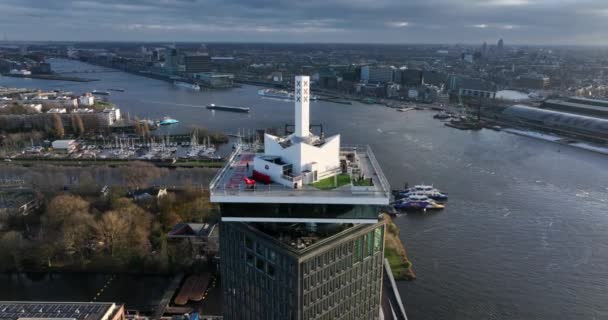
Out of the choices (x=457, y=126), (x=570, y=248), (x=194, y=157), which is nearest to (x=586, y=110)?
(x=457, y=126)

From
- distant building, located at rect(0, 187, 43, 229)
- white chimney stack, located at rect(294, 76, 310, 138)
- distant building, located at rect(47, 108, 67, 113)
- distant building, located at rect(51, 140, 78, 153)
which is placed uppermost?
white chimney stack, located at rect(294, 76, 310, 138)

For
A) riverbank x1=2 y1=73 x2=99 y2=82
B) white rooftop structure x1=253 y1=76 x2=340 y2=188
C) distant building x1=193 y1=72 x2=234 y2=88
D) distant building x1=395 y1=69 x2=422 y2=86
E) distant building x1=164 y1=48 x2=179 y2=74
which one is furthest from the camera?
distant building x1=164 y1=48 x2=179 y2=74

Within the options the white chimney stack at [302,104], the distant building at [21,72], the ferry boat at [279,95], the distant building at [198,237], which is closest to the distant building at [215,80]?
the ferry boat at [279,95]

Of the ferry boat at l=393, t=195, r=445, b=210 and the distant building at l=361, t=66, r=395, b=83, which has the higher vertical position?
the distant building at l=361, t=66, r=395, b=83

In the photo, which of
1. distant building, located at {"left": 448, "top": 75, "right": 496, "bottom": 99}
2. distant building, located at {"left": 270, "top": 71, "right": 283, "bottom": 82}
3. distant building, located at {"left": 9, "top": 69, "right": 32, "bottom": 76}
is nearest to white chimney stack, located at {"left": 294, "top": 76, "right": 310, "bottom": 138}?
distant building, located at {"left": 448, "top": 75, "right": 496, "bottom": 99}

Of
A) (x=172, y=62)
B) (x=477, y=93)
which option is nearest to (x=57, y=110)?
(x=172, y=62)

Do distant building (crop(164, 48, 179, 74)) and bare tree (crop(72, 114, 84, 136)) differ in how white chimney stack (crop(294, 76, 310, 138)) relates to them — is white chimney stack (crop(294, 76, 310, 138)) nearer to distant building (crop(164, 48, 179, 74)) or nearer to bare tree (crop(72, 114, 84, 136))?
bare tree (crop(72, 114, 84, 136))
